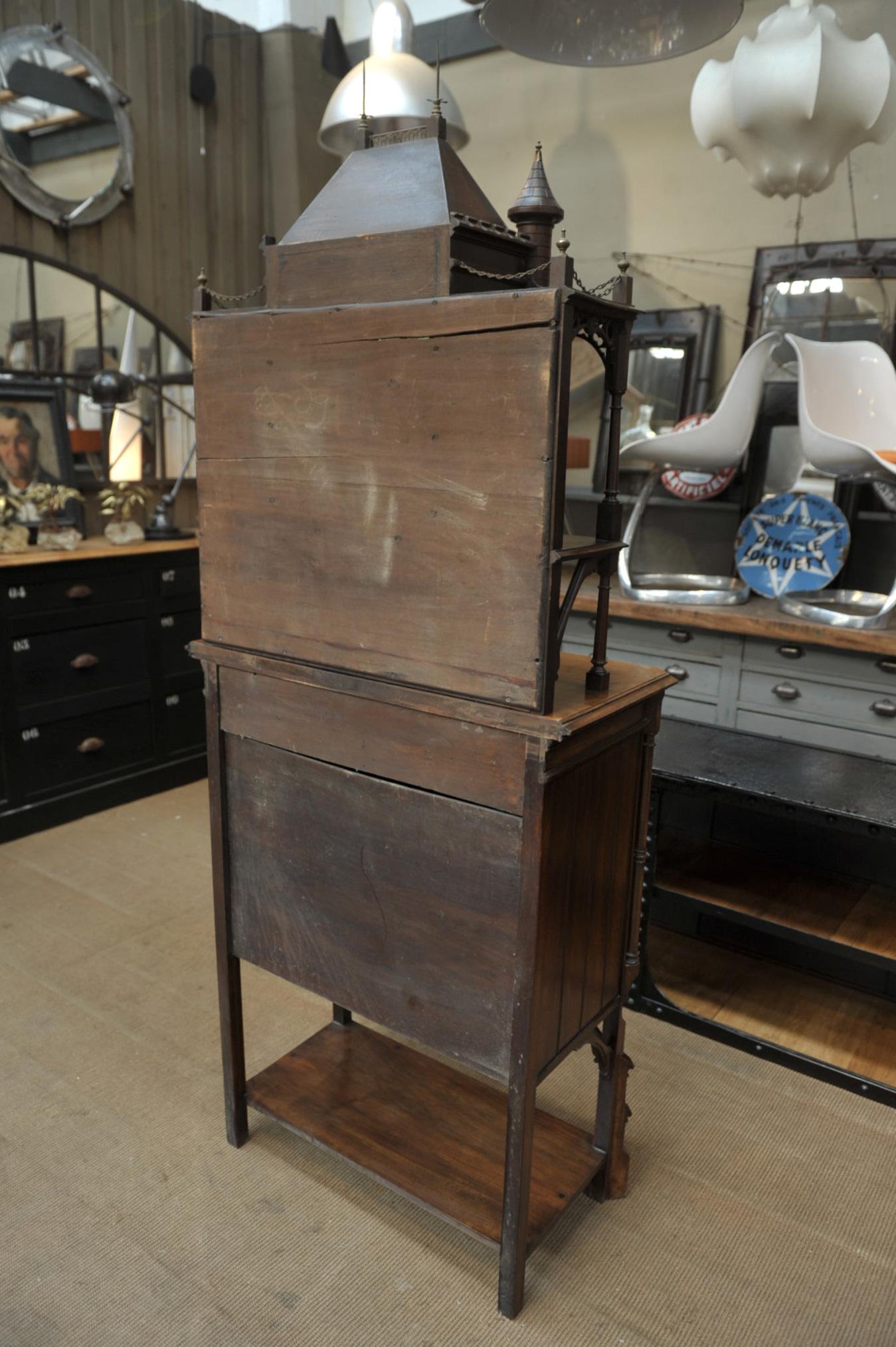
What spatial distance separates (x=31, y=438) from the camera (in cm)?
357

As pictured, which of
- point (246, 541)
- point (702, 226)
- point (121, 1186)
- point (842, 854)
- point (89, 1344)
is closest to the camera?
Result: point (89, 1344)

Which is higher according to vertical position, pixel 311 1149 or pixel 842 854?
pixel 842 854

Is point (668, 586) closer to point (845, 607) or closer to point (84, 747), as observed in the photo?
point (845, 607)

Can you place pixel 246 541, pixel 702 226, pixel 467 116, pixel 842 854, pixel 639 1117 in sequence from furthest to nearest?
pixel 467 116, pixel 702 226, pixel 842 854, pixel 639 1117, pixel 246 541

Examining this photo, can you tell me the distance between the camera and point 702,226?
3.49 meters

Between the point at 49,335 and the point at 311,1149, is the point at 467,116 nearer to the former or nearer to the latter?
→ the point at 49,335

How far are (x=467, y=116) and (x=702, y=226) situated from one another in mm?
1327

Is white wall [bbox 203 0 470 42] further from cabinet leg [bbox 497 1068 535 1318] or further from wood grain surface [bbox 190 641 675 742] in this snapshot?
cabinet leg [bbox 497 1068 535 1318]

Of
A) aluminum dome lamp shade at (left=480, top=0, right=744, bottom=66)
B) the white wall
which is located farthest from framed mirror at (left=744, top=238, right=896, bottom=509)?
the white wall

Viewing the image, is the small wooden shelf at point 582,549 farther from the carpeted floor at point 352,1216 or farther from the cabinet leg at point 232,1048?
the carpeted floor at point 352,1216

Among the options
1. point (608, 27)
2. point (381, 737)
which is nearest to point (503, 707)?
point (381, 737)

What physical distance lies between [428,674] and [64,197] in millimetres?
3130

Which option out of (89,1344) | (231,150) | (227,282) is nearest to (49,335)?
(227,282)

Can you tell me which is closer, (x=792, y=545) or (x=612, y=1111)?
(x=612, y=1111)
